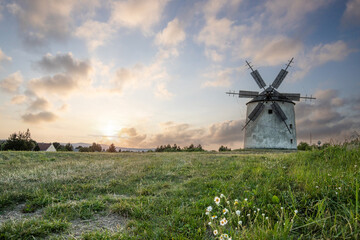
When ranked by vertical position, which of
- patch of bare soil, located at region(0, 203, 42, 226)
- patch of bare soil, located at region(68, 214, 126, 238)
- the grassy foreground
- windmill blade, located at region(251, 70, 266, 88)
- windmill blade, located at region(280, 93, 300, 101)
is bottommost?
patch of bare soil, located at region(0, 203, 42, 226)

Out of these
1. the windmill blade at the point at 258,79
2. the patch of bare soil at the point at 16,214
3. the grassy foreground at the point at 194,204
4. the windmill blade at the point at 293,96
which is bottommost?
the patch of bare soil at the point at 16,214

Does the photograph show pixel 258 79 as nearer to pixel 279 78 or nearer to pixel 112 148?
pixel 279 78

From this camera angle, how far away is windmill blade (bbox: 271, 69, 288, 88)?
106ft

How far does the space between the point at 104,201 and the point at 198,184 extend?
2663 millimetres

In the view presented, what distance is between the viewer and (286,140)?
2991 cm

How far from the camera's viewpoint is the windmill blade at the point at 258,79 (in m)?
32.4

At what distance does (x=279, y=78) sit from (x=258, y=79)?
2.79 meters

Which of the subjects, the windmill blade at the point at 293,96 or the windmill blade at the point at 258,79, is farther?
the windmill blade at the point at 258,79

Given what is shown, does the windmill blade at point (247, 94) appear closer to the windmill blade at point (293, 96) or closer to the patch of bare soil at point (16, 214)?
the windmill blade at point (293, 96)

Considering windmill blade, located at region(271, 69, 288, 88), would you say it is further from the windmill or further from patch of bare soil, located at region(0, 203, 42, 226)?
patch of bare soil, located at region(0, 203, 42, 226)

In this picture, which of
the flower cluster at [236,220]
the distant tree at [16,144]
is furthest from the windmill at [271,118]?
the distant tree at [16,144]

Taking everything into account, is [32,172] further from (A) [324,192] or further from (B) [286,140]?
(B) [286,140]

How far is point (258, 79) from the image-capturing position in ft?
107

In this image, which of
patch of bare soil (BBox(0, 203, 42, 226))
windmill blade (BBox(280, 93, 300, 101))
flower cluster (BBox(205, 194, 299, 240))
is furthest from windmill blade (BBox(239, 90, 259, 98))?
patch of bare soil (BBox(0, 203, 42, 226))
